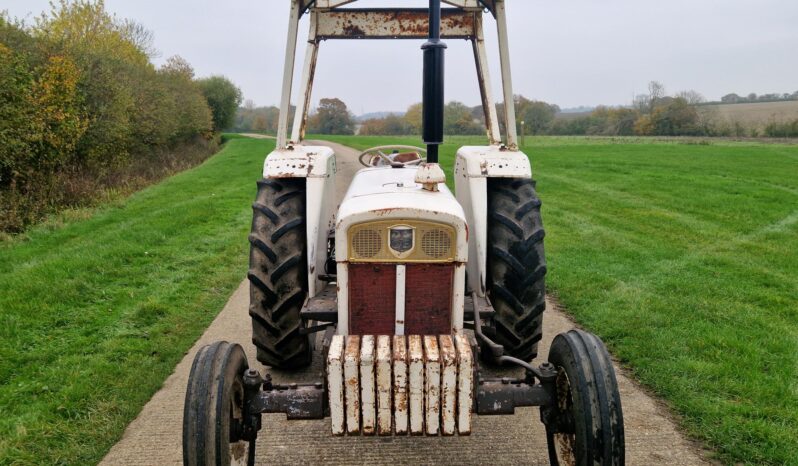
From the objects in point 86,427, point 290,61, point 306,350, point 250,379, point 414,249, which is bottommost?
point 86,427

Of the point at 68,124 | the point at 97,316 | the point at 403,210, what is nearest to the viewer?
the point at 403,210

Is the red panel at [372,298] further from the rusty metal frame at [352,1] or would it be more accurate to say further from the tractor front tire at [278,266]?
the rusty metal frame at [352,1]

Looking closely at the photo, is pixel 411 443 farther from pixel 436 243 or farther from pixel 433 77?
pixel 433 77

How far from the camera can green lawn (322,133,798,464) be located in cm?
360

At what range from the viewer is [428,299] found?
9.75 ft

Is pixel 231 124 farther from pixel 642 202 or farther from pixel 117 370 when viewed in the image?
pixel 117 370

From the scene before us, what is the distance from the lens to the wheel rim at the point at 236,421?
258 cm

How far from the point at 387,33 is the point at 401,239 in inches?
88.0

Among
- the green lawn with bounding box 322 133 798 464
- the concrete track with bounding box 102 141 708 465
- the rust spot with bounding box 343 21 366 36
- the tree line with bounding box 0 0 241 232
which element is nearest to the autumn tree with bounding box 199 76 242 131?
the tree line with bounding box 0 0 241 232

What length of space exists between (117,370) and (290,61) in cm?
246

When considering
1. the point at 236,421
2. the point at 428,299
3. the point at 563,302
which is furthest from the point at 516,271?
the point at 563,302

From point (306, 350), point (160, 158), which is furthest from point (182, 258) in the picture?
point (160, 158)

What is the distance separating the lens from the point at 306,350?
13.0ft

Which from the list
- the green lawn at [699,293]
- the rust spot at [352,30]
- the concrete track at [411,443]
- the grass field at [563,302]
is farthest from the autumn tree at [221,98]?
the concrete track at [411,443]
